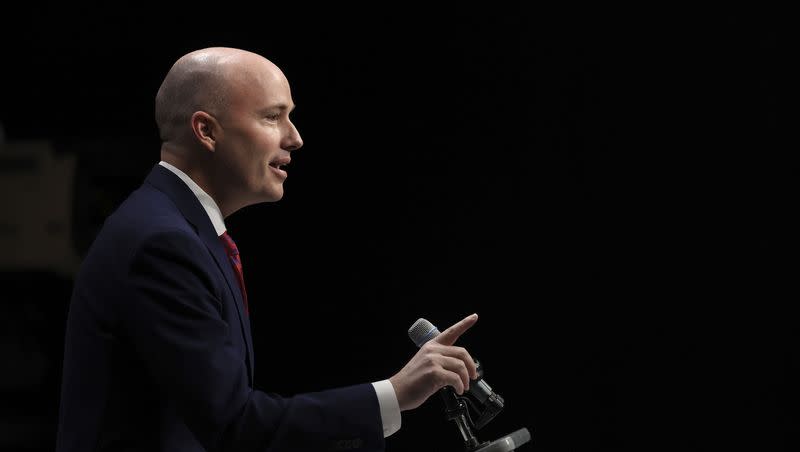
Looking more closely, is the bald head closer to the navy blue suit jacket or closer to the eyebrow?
the eyebrow

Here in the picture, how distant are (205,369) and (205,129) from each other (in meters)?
0.46

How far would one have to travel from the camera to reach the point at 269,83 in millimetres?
1640

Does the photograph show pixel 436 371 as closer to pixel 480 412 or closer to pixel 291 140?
pixel 480 412

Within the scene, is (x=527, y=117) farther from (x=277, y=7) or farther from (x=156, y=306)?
(x=156, y=306)

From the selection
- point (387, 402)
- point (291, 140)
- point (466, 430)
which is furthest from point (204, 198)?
point (466, 430)

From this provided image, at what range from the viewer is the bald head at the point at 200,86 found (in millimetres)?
1602

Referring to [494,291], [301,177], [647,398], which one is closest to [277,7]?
[301,177]

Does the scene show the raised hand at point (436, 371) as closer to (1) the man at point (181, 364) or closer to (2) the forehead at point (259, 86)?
(1) the man at point (181, 364)

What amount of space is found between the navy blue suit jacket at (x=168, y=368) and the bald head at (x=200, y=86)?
0.21m

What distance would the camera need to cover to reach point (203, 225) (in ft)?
4.96

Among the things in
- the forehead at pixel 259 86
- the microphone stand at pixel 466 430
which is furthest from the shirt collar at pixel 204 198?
the microphone stand at pixel 466 430

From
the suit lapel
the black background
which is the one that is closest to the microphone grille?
the suit lapel

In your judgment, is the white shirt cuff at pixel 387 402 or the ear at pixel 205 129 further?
the ear at pixel 205 129

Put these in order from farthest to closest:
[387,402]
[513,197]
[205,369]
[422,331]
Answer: [513,197]
[422,331]
[387,402]
[205,369]
